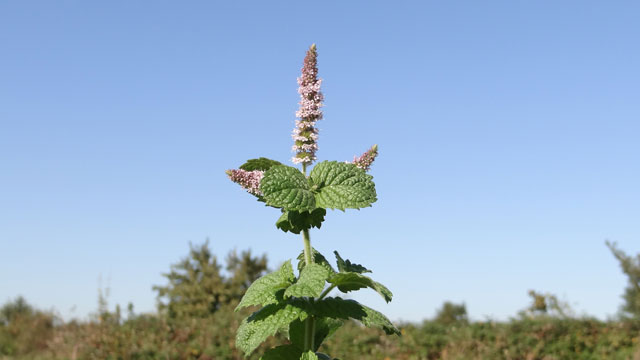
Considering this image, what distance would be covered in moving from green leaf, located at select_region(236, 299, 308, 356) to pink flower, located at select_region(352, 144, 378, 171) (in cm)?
69

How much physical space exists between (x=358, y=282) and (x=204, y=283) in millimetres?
12279

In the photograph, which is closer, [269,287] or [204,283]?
[269,287]

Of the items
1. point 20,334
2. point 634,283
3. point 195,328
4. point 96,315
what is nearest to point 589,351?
point 634,283

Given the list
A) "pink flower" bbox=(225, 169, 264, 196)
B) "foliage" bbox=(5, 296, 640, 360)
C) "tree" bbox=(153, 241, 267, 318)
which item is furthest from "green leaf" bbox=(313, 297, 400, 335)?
"tree" bbox=(153, 241, 267, 318)

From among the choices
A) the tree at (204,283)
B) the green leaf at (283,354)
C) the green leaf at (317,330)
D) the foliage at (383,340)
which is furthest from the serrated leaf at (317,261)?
the tree at (204,283)

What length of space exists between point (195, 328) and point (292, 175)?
837 centimetres

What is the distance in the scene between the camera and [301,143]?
101 inches

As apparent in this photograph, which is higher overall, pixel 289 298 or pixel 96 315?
pixel 96 315

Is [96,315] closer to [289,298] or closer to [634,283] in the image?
[289,298]

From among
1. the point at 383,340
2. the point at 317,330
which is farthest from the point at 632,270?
the point at 317,330

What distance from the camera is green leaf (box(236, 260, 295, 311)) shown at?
242cm

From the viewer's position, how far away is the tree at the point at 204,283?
550 inches

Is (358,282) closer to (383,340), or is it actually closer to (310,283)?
(310,283)

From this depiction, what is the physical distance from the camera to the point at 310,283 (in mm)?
2311
